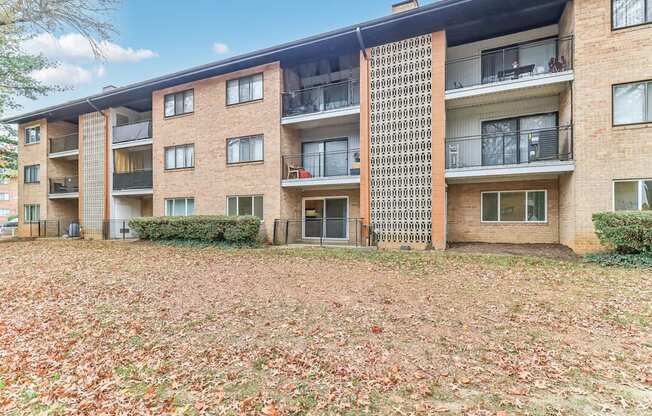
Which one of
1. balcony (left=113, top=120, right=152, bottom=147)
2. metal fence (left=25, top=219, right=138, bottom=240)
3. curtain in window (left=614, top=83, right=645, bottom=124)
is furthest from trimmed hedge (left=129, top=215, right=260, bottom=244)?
curtain in window (left=614, top=83, right=645, bottom=124)

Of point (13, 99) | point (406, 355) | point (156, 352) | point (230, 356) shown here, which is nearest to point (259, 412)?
point (230, 356)

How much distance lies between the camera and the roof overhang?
1088cm

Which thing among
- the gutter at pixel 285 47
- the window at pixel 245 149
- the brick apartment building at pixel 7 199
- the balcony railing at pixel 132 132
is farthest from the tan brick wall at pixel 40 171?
the brick apartment building at pixel 7 199

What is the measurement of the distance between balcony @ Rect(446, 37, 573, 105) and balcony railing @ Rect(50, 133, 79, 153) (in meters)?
23.7

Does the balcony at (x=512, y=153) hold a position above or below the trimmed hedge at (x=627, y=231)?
above

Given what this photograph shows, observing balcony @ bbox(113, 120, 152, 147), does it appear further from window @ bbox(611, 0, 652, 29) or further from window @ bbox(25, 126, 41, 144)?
window @ bbox(611, 0, 652, 29)

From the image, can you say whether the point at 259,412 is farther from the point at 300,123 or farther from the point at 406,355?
the point at 300,123

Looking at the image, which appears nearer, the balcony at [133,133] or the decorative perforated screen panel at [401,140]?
A: the decorative perforated screen panel at [401,140]

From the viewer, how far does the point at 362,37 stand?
42.2 ft

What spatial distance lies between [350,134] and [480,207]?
641 centimetres

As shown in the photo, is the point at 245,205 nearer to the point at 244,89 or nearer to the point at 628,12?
the point at 244,89

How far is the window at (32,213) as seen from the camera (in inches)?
892

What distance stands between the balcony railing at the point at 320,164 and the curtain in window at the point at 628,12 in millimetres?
9298

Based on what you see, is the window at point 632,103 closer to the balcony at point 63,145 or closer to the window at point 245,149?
the window at point 245,149
